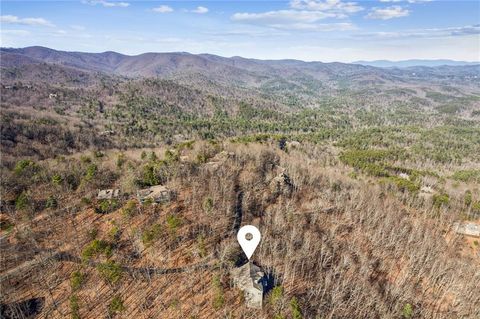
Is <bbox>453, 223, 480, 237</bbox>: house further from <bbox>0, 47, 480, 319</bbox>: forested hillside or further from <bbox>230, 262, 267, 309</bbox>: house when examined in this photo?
<bbox>230, 262, 267, 309</bbox>: house

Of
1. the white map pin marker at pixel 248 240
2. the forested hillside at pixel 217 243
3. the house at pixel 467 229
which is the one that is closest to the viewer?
the white map pin marker at pixel 248 240

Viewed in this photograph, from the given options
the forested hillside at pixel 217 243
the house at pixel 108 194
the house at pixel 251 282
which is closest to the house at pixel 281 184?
the forested hillside at pixel 217 243

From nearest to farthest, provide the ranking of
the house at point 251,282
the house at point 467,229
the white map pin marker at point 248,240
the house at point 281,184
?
the white map pin marker at point 248,240
the house at point 251,282
the house at point 281,184
the house at point 467,229

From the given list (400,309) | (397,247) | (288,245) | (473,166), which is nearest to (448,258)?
(397,247)

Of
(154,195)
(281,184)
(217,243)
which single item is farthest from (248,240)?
(281,184)

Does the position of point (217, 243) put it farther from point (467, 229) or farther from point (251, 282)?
point (467, 229)

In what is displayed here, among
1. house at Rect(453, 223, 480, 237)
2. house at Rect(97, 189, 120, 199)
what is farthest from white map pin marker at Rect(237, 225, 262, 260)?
house at Rect(453, 223, 480, 237)

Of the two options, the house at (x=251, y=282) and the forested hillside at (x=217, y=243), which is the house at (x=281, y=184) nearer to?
the forested hillside at (x=217, y=243)
